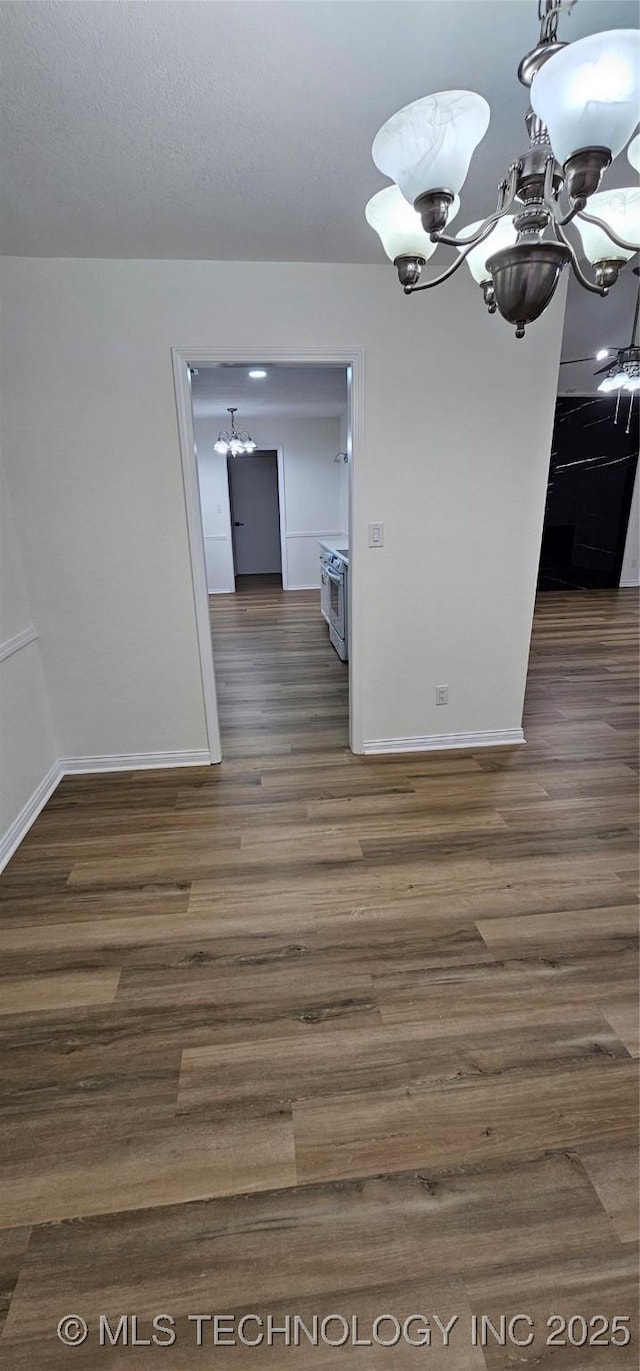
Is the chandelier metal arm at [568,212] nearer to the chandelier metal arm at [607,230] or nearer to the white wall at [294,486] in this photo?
the chandelier metal arm at [607,230]

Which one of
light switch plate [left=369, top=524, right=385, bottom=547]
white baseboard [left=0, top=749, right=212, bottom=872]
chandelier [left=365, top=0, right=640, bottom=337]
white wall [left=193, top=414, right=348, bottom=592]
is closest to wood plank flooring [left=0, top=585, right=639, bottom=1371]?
white baseboard [left=0, top=749, right=212, bottom=872]

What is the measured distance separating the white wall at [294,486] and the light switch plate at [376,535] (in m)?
5.46

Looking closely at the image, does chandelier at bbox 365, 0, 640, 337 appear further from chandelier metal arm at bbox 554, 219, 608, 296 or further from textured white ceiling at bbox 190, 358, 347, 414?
textured white ceiling at bbox 190, 358, 347, 414

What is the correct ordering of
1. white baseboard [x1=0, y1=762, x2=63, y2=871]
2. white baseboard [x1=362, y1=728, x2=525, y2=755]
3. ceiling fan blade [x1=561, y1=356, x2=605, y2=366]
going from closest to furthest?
1. white baseboard [x1=0, y1=762, x2=63, y2=871]
2. white baseboard [x1=362, y1=728, x2=525, y2=755]
3. ceiling fan blade [x1=561, y1=356, x2=605, y2=366]

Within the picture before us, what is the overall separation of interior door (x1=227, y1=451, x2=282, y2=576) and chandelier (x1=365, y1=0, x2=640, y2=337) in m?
8.90

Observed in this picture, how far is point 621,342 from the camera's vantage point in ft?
19.6

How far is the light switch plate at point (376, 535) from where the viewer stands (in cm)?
276

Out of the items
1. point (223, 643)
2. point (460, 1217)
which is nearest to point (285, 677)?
point (223, 643)

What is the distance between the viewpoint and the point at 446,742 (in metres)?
3.24

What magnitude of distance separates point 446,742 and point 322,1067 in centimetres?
205

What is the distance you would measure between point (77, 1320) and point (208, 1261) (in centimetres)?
25

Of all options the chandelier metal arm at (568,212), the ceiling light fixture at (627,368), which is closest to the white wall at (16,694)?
the chandelier metal arm at (568,212)

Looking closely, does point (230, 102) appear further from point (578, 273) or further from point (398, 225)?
point (578, 273)

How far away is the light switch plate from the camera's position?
2.76 metres
